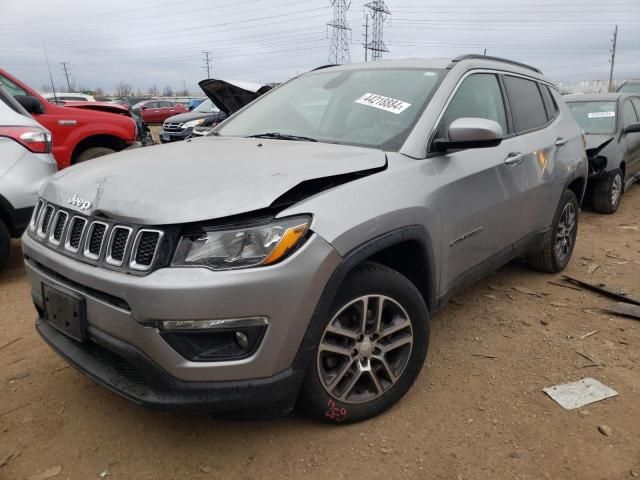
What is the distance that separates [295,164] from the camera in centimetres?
223

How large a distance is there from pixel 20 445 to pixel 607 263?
4.95m

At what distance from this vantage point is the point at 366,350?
7.59ft

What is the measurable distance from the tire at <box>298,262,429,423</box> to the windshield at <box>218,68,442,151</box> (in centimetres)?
76

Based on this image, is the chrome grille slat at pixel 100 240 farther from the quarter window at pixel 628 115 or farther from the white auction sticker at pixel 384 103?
the quarter window at pixel 628 115

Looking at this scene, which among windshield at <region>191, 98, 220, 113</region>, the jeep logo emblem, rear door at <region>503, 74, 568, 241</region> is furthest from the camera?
windshield at <region>191, 98, 220, 113</region>

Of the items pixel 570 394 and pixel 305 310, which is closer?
pixel 305 310

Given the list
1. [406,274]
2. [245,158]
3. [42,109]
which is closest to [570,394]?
[406,274]

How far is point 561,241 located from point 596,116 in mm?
4035

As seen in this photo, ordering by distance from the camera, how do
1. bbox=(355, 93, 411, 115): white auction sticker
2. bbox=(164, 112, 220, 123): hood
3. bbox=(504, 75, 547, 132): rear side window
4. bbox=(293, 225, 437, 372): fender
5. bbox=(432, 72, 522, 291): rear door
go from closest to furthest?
bbox=(293, 225, 437, 372): fender < bbox=(432, 72, 522, 291): rear door < bbox=(355, 93, 411, 115): white auction sticker < bbox=(504, 75, 547, 132): rear side window < bbox=(164, 112, 220, 123): hood

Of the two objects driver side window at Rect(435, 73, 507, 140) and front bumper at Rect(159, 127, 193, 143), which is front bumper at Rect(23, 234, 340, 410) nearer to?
driver side window at Rect(435, 73, 507, 140)

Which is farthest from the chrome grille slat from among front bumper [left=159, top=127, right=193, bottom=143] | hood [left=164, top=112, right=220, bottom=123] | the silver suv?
hood [left=164, top=112, right=220, bottom=123]

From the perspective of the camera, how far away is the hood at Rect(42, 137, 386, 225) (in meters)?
1.90

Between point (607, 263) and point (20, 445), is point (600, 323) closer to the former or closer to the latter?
point (607, 263)

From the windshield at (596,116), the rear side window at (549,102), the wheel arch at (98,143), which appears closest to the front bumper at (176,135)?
the wheel arch at (98,143)
